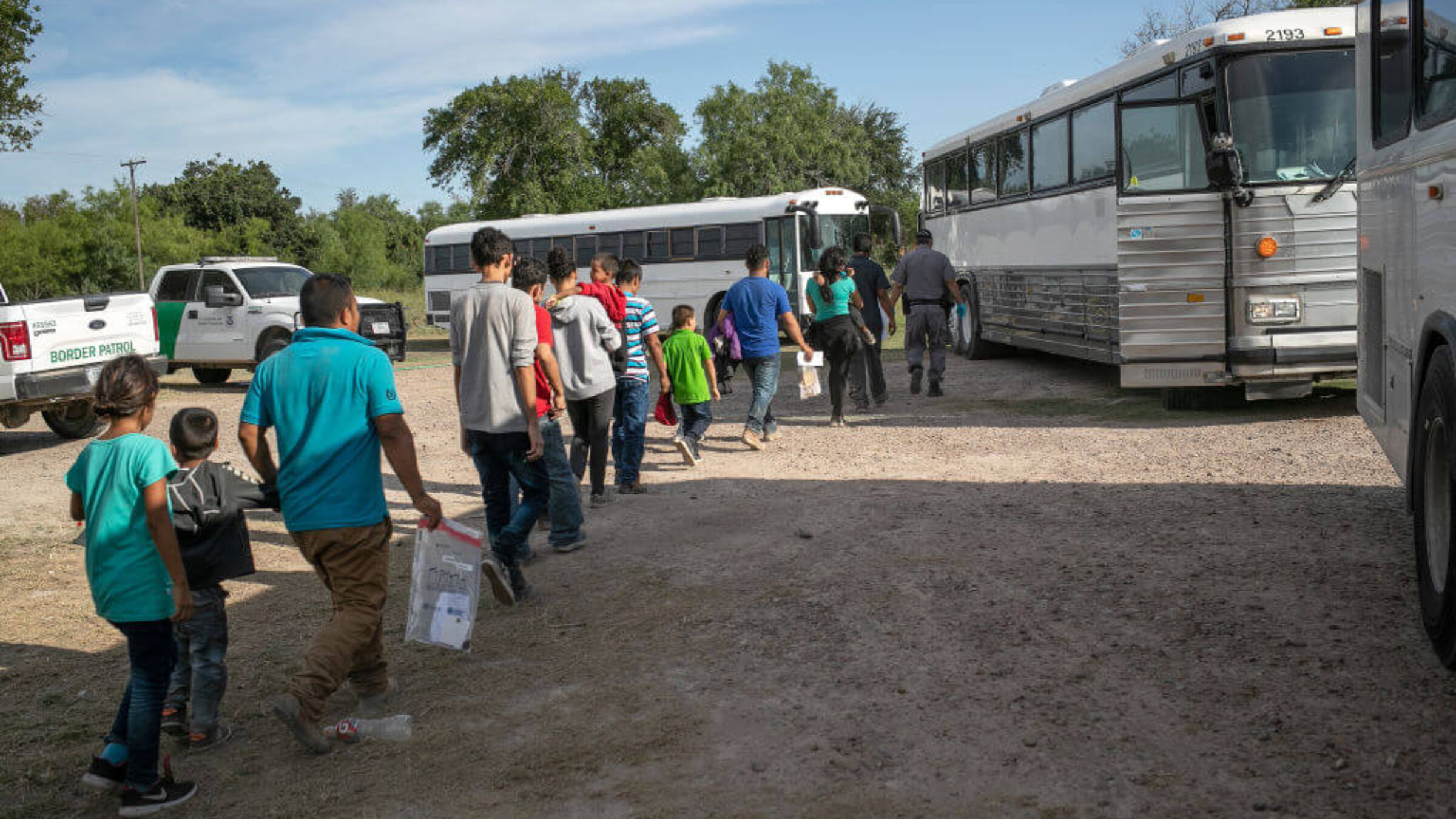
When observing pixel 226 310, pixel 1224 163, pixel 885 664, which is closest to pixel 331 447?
pixel 885 664

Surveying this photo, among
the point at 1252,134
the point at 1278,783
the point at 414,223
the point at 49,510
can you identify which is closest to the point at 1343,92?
the point at 1252,134

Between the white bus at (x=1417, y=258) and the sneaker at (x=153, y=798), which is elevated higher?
the white bus at (x=1417, y=258)

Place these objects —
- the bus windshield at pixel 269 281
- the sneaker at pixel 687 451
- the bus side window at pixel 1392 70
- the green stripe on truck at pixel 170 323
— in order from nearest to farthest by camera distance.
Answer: the bus side window at pixel 1392 70
the sneaker at pixel 687 451
the bus windshield at pixel 269 281
the green stripe on truck at pixel 170 323

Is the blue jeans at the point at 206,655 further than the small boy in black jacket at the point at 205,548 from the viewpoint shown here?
Yes

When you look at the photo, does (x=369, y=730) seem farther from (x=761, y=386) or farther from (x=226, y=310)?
(x=226, y=310)

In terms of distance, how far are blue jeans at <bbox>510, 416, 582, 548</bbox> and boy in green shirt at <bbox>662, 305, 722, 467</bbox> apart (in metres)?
2.84

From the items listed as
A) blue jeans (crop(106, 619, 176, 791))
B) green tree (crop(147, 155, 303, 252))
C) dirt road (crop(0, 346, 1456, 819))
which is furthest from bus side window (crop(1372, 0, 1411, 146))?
green tree (crop(147, 155, 303, 252))

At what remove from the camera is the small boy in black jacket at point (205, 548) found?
4.50 metres

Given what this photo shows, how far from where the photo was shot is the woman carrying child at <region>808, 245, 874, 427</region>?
40.3ft

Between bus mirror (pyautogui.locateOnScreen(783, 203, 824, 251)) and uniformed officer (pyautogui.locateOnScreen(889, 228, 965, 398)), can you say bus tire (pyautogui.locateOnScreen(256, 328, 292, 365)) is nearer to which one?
bus mirror (pyautogui.locateOnScreen(783, 203, 824, 251))

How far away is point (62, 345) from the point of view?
43.6 ft

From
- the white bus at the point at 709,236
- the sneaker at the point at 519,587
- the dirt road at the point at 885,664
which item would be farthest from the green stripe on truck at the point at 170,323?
the sneaker at the point at 519,587

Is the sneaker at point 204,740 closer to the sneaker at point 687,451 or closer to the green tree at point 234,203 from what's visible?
the sneaker at point 687,451

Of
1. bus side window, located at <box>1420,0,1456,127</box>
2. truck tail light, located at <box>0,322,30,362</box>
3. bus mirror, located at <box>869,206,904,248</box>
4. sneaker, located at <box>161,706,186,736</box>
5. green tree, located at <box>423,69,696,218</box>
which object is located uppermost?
green tree, located at <box>423,69,696,218</box>
